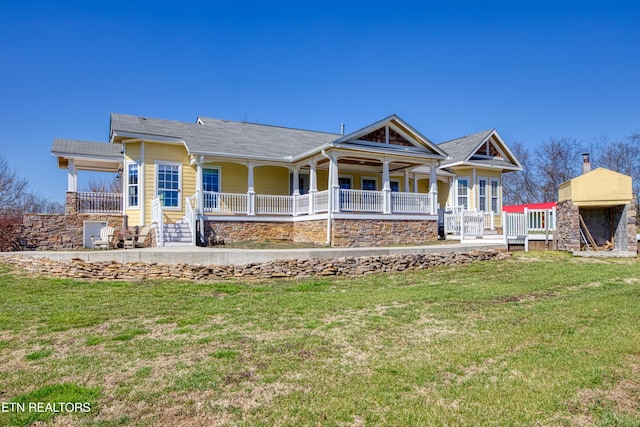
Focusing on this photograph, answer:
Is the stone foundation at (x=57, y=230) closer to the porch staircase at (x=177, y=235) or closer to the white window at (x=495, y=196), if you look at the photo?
the porch staircase at (x=177, y=235)

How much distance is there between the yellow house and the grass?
7298 millimetres

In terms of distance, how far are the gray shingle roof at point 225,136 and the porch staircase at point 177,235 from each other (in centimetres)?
271

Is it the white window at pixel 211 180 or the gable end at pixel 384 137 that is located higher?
the gable end at pixel 384 137

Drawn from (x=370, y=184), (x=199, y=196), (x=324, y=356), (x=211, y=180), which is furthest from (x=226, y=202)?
(x=324, y=356)

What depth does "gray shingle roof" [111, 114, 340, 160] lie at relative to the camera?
16.8 metres

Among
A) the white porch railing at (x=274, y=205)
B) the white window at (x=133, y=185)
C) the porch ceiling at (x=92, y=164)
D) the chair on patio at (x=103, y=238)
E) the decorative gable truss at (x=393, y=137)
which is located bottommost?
the chair on patio at (x=103, y=238)

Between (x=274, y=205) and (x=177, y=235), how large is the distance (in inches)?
161

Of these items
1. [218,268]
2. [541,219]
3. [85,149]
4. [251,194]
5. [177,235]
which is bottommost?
[218,268]

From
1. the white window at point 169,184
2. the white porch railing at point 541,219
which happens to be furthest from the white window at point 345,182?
the white porch railing at point 541,219

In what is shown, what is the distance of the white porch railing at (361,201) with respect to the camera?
52.1 ft

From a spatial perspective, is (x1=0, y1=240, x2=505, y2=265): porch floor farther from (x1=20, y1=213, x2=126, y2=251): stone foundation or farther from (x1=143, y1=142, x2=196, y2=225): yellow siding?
(x1=143, y1=142, x2=196, y2=225): yellow siding

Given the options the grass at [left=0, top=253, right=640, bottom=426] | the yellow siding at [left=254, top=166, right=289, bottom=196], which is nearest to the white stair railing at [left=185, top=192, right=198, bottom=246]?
the yellow siding at [left=254, top=166, right=289, bottom=196]

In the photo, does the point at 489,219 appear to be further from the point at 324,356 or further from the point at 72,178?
the point at 324,356

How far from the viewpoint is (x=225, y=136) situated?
18859mm
